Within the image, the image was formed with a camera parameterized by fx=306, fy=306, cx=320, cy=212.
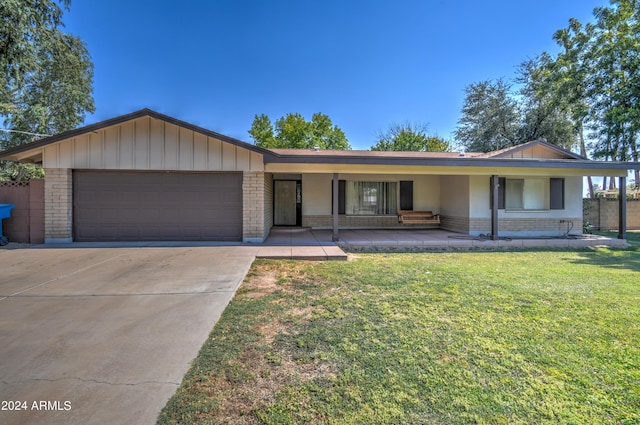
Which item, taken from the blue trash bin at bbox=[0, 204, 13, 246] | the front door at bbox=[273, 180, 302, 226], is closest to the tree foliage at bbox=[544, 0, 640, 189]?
the front door at bbox=[273, 180, 302, 226]

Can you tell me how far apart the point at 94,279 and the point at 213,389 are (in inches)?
162

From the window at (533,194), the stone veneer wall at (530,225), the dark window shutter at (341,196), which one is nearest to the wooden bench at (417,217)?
the stone veneer wall at (530,225)

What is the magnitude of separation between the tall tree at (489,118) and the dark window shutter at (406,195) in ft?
38.7

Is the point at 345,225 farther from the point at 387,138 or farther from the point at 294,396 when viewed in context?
the point at 387,138

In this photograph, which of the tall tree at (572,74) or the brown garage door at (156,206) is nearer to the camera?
the brown garage door at (156,206)

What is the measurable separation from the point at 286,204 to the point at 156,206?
557 cm

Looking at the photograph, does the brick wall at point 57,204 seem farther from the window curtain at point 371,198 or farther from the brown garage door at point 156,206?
the window curtain at point 371,198

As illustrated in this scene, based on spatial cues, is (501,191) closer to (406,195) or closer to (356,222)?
(406,195)

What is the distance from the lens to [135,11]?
1180 cm

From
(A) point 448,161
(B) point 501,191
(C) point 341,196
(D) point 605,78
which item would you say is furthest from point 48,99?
(D) point 605,78

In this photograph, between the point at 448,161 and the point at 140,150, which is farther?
the point at 448,161

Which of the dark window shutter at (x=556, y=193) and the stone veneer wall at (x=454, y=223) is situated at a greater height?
the dark window shutter at (x=556, y=193)

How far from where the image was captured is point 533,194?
36.9ft

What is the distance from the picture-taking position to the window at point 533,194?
11.1 metres
